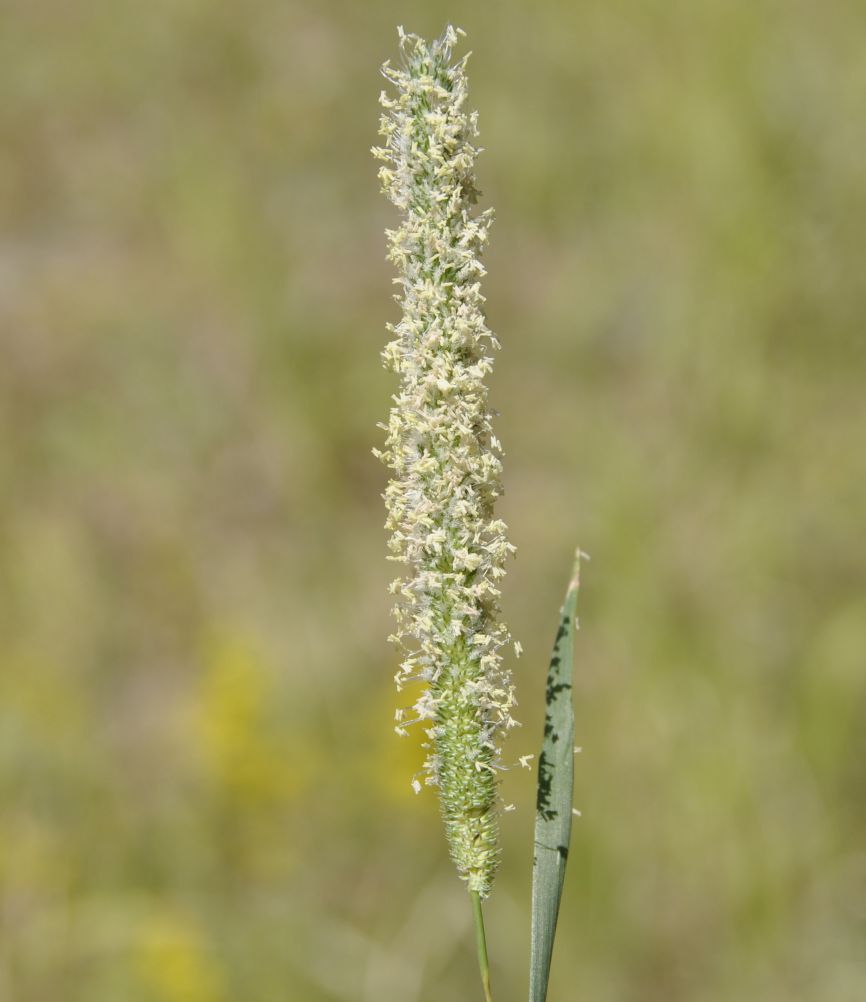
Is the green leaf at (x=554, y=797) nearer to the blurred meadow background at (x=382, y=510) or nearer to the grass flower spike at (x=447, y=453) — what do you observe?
the grass flower spike at (x=447, y=453)

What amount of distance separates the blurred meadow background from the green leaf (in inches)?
107

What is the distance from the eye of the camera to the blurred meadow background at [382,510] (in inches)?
171

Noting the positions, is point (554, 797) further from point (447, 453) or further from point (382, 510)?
point (382, 510)

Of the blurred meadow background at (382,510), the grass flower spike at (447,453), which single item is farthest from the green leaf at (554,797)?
the blurred meadow background at (382,510)

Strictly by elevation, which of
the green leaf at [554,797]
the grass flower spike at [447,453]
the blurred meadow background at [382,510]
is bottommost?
the green leaf at [554,797]

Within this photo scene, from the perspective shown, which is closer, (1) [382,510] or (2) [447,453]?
Result: (2) [447,453]

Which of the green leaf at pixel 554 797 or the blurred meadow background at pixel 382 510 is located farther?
the blurred meadow background at pixel 382 510

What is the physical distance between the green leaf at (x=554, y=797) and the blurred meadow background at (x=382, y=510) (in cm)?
271

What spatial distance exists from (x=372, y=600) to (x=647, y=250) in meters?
2.72

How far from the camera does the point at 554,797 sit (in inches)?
48.5

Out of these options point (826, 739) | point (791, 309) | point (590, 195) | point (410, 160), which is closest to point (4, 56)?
point (590, 195)

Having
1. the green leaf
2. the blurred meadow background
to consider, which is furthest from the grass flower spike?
the blurred meadow background

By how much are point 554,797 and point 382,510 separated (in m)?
5.43

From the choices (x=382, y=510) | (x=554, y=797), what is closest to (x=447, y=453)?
(x=554, y=797)
